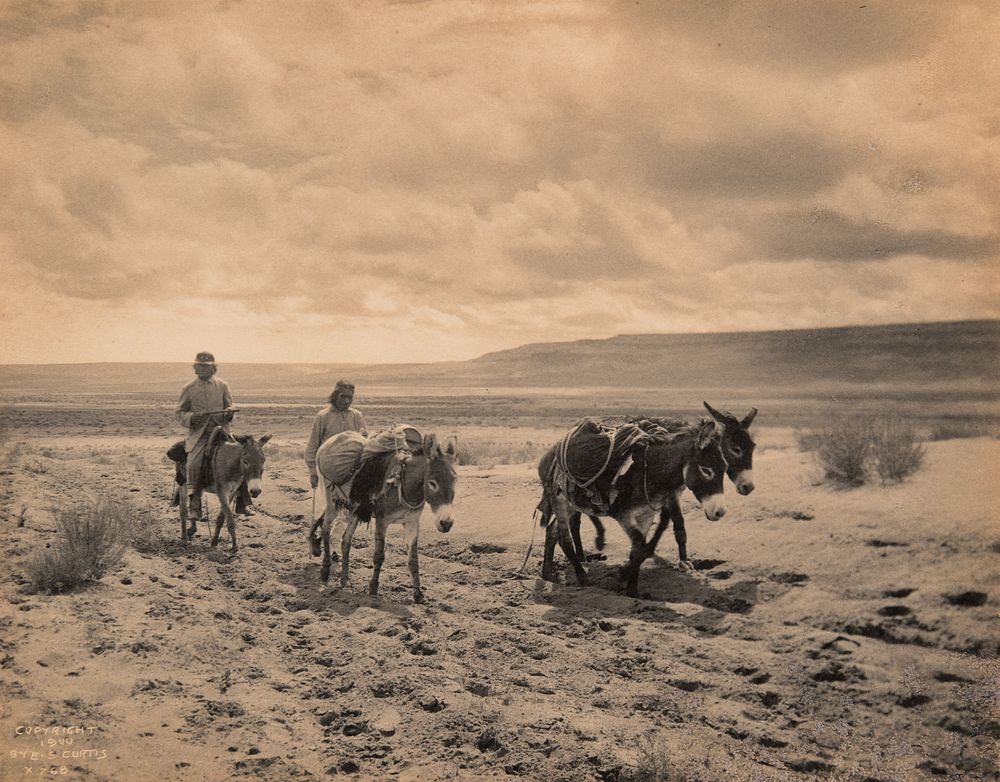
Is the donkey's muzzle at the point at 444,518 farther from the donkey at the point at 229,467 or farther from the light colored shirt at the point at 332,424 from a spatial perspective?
the donkey at the point at 229,467

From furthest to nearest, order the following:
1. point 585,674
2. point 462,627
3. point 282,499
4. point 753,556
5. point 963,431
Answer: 1. point 963,431
2. point 282,499
3. point 753,556
4. point 462,627
5. point 585,674

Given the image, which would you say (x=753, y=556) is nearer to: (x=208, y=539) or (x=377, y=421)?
(x=208, y=539)

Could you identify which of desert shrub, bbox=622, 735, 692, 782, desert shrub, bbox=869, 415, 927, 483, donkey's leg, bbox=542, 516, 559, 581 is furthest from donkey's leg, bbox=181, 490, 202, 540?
desert shrub, bbox=869, 415, 927, 483

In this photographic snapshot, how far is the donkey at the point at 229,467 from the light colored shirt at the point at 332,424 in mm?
973

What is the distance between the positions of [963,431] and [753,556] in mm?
14593

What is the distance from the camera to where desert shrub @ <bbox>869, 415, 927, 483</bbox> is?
10.2m

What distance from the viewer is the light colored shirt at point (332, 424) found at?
994 cm

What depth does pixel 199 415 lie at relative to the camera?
35.5 ft

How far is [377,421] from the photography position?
36000 mm

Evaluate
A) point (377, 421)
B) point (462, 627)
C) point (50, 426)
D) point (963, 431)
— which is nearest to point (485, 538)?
point (462, 627)

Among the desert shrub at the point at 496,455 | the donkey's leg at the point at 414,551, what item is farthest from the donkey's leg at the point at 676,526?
the desert shrub at the point at 496,455

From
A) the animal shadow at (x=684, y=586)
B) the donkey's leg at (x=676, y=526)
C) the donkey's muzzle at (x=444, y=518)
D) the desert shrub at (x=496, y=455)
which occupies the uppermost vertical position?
the donkey's muzzle at (x=444, y=518)

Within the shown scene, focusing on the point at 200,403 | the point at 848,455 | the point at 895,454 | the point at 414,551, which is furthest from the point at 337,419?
the point at 895,454

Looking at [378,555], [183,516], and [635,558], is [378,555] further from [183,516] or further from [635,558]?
[183,516]
